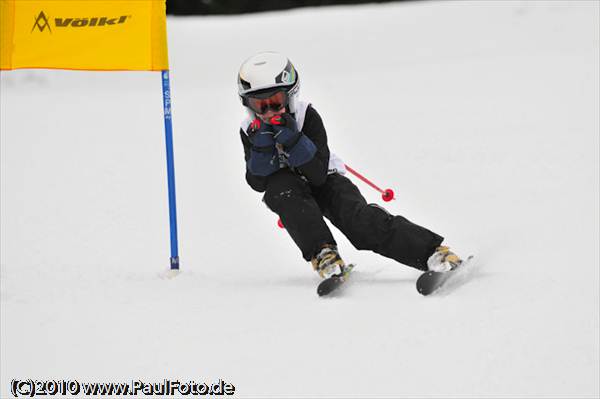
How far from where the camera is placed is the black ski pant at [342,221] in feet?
16.7

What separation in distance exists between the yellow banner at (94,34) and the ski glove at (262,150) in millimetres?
886

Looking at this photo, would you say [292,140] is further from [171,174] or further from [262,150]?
[171,174]

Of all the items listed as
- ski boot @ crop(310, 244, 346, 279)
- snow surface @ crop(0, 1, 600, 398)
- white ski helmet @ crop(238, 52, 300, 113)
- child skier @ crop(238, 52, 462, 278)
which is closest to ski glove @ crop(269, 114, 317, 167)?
child skier @ crop(238, 52, 462, 278)

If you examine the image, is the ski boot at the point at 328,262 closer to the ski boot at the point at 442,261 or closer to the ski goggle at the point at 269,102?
the ski boot at the point at 442,261

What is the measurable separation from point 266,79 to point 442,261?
162 centimetres

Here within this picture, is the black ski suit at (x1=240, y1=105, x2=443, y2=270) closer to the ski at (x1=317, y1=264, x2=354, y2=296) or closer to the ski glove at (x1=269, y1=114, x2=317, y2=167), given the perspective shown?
the ski glove at (x1=269, y1=114, x2=317, y2=167)

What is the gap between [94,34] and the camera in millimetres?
5730

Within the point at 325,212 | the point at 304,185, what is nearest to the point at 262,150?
the point at 304,185

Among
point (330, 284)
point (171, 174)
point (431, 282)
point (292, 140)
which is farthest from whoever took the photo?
point (171, 174)

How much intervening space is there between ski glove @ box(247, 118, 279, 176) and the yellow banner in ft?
2.91

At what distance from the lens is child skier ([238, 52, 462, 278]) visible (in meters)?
5.12

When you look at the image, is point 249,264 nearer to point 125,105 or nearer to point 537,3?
point 125,105

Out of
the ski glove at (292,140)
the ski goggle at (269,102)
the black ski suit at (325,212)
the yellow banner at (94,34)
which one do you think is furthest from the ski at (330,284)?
the yellow banner at (94,34)

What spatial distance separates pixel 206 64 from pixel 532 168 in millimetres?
7855
